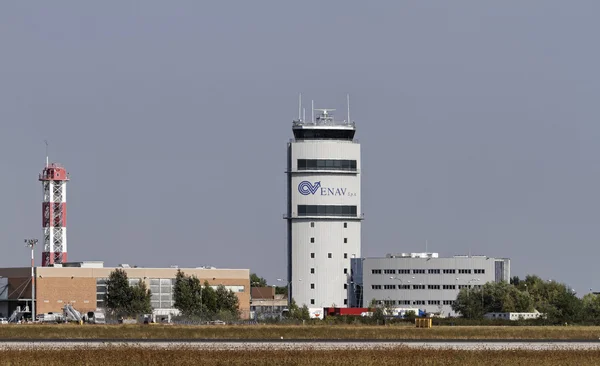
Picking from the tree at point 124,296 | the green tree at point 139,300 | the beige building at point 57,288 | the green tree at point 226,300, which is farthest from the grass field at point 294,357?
the green tree at point 226,300

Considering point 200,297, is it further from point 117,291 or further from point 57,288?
point 57,288

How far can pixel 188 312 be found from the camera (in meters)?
189

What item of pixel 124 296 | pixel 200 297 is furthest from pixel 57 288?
pixel 200 297

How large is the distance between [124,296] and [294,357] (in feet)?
396

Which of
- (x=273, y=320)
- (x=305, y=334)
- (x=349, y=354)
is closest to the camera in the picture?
(x=349, y=354)

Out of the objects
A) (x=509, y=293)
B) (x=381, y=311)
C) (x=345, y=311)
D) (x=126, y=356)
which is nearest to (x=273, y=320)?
(x=381, y=311)

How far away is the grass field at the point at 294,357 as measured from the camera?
67500mm

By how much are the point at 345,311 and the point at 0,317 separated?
49.8 m

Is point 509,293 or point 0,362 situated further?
point 509,293

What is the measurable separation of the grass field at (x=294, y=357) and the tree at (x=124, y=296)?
11152 cm

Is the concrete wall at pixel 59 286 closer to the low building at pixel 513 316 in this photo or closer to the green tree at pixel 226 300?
the green tree at pixel 226 300

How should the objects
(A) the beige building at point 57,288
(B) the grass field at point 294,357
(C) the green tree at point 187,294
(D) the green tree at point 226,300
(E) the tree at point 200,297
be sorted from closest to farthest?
1. (B) the grass field at point 294,357
2. (A) the beige building at point 57,288
3. (C) the green tree at point 187,294
4. (E) the tree at point 200,297
5. (D) the green tree at point 226,300

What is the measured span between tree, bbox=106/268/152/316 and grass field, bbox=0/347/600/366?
111520mm

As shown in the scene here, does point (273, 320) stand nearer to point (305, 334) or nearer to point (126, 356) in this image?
point (305, 334)
